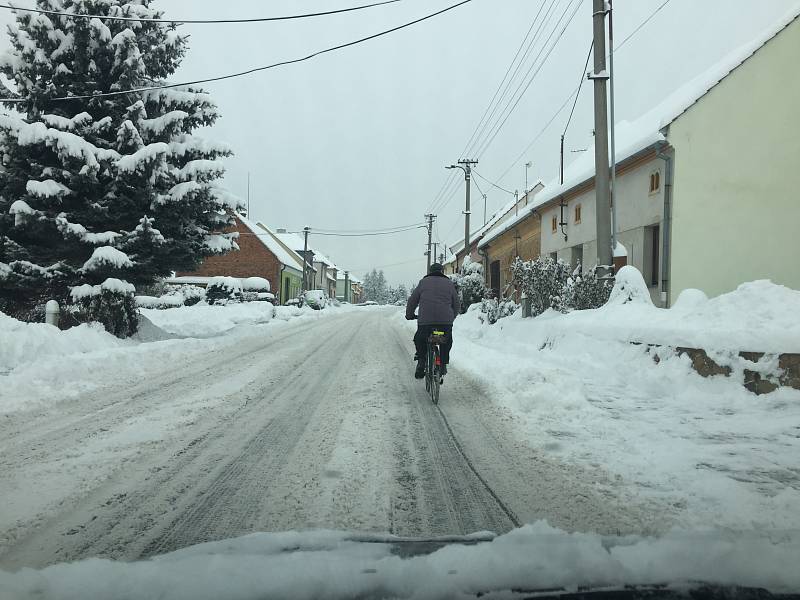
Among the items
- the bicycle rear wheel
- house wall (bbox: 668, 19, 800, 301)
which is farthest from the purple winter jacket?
house wall (bbox: 668, 19, 800, 301)

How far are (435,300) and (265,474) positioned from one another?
4270 millimetres

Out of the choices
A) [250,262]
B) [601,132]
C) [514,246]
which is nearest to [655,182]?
[601,132]

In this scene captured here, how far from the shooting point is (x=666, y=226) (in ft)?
48.0

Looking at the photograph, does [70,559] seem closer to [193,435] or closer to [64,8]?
[193,435]

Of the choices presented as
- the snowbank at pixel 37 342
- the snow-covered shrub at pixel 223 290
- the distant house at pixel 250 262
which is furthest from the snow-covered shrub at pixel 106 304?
the distant house at pixel 250 262

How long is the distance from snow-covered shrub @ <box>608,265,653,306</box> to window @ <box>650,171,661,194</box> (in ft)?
17.2

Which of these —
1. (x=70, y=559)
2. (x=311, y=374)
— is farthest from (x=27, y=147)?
(x=70, y=559)

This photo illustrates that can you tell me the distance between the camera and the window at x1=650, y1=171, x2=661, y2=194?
15270 millimetres

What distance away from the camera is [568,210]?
22141 mm

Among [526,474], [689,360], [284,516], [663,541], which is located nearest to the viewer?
[663,541]

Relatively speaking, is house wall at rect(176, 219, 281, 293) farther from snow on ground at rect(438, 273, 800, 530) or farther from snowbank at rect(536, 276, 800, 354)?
snowbank at rect(536, 276, 800, 354)

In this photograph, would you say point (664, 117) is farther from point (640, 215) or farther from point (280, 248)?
point (280, 248)

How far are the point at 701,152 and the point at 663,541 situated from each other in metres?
12.7

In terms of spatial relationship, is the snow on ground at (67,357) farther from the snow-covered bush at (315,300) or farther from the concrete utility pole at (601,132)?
the snow-covered bush at (315,300)
